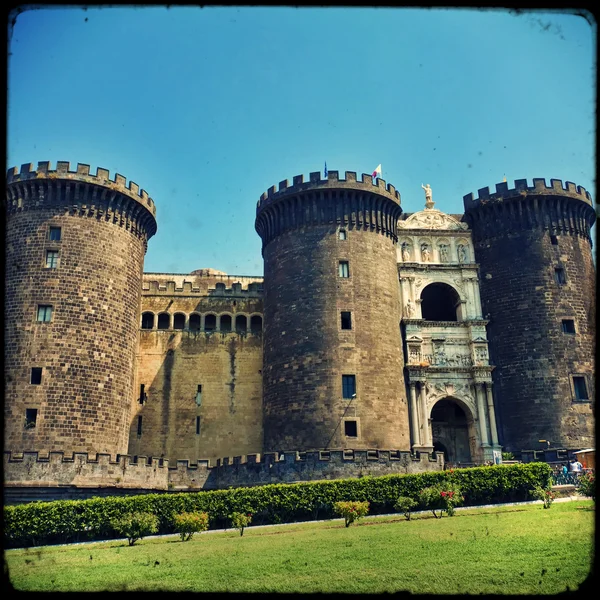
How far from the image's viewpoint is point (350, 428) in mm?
37562

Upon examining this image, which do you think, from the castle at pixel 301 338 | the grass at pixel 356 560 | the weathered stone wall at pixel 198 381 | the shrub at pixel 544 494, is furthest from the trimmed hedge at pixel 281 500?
the weathered stone wall at pixel 198 381

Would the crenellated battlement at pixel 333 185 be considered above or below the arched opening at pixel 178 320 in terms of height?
above

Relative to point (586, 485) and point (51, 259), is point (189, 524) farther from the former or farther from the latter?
point (51, 259)

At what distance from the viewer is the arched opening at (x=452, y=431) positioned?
4228 centimetres

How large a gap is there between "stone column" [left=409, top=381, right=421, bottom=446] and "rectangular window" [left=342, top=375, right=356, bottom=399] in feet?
14.1

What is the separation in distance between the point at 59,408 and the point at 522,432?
24978 mm

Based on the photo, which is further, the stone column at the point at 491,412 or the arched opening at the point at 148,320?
the arched opening at the point at 148,320

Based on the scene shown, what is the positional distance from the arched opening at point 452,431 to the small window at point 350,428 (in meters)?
7.37

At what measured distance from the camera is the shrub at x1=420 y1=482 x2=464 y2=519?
26344 mm

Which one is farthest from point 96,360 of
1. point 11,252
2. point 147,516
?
point 147,516

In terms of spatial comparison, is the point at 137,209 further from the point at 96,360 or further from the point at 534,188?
the point at 534,188

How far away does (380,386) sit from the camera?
128ft

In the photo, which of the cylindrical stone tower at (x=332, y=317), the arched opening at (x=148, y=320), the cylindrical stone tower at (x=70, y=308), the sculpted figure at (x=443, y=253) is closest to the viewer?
the cylindrical stone tower at (x=70, y=308)

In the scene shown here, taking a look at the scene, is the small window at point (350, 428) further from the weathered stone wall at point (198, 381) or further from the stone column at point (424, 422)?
the weathered stone wall at point (198, 381)
